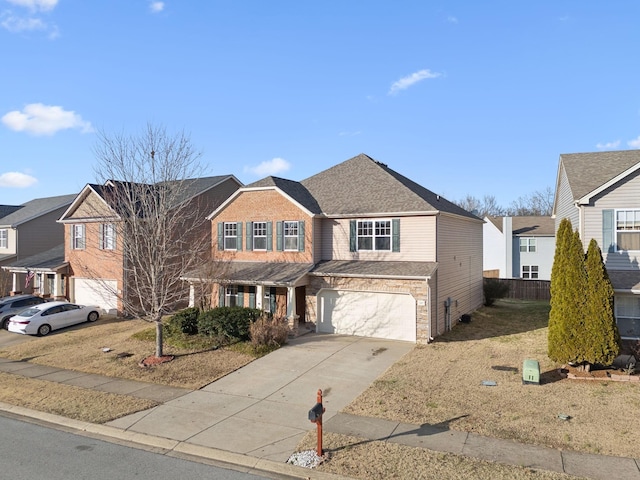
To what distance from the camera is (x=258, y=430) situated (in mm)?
10281

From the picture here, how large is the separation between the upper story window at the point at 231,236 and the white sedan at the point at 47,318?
8.91 meters

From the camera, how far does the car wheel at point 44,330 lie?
73.8ft

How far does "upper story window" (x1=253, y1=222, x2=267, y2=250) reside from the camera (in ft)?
76.3

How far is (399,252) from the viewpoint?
20.5 metres

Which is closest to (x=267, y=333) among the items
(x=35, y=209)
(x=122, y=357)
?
(x=122, y=357)

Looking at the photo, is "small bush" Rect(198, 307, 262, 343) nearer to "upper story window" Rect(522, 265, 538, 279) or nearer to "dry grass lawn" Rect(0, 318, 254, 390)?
"dry grass lawn" Rect(0, 318, 254, 390)

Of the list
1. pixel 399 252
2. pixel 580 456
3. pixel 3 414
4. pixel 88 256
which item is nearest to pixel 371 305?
pixel 399 252

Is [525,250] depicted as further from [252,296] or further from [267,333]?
[267,333]

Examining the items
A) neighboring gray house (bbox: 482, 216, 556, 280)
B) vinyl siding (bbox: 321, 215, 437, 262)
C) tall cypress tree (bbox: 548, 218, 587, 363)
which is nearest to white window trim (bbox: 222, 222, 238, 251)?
vinyl siding (bbox: 321, 215, 437, 262)

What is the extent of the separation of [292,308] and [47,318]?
13.2 meters

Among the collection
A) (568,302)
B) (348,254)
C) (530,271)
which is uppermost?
(348,254)

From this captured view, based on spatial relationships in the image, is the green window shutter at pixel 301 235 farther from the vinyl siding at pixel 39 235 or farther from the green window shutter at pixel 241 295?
the vinyl siding at pixel 39 235

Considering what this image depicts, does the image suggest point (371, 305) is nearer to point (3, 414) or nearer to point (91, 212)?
point (3, 414)

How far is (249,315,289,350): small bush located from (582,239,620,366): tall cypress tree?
35.0 feet
